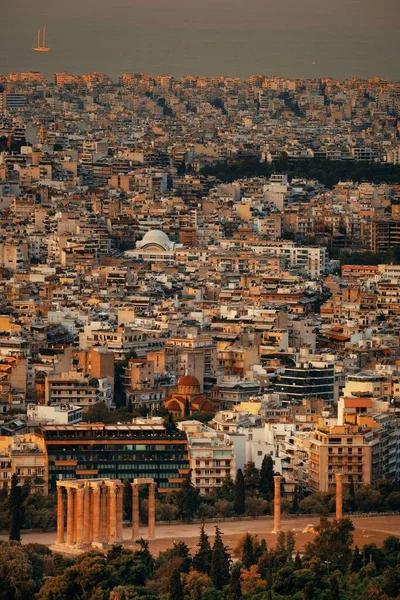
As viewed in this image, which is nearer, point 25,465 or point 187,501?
point 187,501

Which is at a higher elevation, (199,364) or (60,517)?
→ (199,364)

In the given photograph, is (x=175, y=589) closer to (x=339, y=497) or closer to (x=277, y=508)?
(x=277, y=508)

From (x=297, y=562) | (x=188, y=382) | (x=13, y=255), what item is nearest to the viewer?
(x=297, y=562)

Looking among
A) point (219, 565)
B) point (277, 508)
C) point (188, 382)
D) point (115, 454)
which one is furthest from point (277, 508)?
point (188, 382)

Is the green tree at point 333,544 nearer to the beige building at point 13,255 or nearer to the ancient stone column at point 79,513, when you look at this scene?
the ancient stone column at point 79,513

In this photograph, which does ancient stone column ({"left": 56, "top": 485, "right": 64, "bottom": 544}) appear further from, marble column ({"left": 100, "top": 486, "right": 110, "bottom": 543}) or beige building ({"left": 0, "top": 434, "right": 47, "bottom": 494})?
beige building ({"left": 0, "top": 434, "right": 47, "bottom": 494})

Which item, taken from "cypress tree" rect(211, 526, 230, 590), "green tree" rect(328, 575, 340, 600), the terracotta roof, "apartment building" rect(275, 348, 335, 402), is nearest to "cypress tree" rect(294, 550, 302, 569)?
"cypress tree" rect(211, 526, 230, 590)
